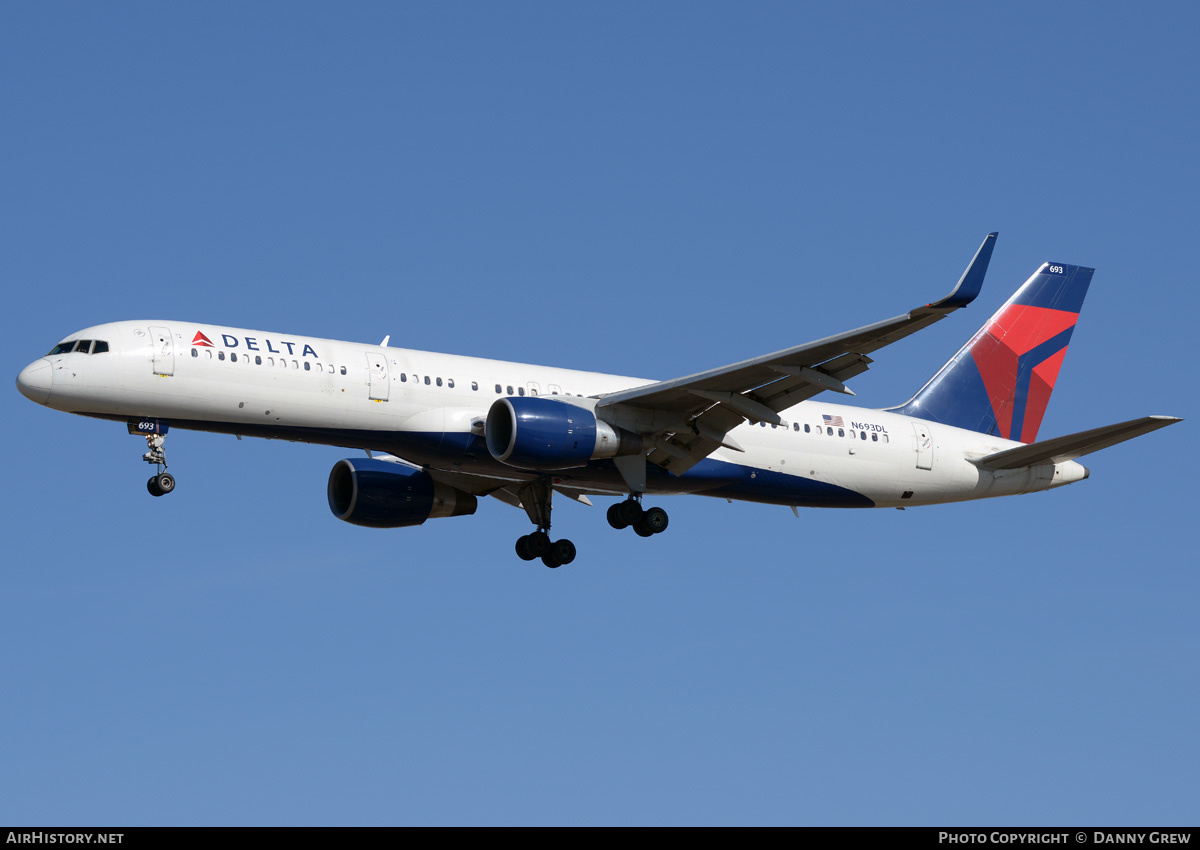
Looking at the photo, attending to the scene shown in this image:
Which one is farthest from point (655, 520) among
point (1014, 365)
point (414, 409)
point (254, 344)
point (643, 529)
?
point (1014, 365)

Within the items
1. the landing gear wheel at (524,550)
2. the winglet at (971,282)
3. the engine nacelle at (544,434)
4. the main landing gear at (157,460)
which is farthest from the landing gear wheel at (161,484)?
the winglet at (971,282)

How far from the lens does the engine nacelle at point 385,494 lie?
3916 cm

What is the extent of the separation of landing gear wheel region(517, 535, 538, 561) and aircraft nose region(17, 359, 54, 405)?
12518 mm

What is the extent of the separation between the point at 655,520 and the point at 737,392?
175 inches

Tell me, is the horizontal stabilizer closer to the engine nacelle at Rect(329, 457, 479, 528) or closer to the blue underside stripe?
the blue underside stripe

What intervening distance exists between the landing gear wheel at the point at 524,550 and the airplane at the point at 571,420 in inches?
2.0

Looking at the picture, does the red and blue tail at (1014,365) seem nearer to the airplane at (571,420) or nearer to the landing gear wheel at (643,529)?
the airplane at (571,420)

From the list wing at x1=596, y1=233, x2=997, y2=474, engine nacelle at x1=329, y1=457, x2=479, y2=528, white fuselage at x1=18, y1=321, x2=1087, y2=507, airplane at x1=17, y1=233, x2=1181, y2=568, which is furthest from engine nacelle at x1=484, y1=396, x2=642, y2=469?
engine nacelle at x1=329, y1=457, x2=479, y2=528

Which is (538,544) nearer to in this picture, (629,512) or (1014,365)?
(629,512)

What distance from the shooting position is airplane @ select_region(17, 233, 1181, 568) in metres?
31.9
